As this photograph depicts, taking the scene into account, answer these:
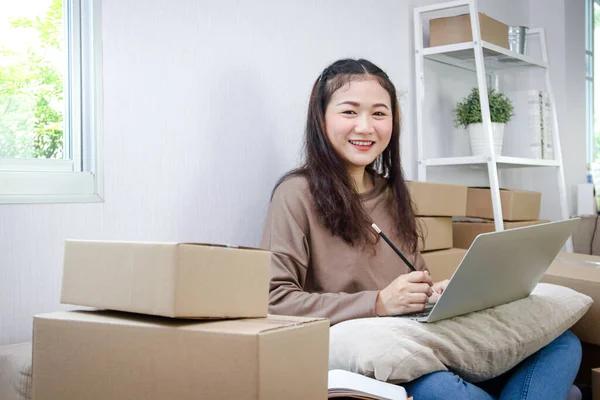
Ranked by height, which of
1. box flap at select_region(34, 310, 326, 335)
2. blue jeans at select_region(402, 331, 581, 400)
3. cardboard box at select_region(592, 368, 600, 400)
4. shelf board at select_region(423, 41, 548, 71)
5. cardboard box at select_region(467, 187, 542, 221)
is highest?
shelf board at select_region(423, 41, 548, 71)

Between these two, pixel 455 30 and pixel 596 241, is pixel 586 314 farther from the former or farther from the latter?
pixel 596 241

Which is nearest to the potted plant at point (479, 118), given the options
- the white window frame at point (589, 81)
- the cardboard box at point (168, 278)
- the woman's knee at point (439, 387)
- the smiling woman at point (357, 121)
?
the smiling woman at point (357, 121)

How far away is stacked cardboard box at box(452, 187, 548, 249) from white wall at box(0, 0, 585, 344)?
27.4 inches

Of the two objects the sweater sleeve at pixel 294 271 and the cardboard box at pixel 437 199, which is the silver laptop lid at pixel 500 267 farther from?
the cardboard box at pixel 437 199

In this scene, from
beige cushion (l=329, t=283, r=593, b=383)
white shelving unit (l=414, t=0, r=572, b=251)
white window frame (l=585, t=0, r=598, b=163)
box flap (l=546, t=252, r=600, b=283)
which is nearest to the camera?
beige cushion (l=329, t=283, r=593, b=383)

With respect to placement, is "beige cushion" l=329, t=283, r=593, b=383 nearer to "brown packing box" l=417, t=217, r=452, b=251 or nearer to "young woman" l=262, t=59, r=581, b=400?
"young woman" l=262, t=59, r=581, b=400

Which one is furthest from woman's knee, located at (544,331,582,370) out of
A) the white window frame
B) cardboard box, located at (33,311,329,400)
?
the white window frame

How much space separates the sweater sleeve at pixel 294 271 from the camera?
1.36 m

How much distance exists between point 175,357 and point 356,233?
72cm

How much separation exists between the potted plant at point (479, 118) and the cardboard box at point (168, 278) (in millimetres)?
1616

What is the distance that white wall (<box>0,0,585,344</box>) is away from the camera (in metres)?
1.31

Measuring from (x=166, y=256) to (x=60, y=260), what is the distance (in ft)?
1.84

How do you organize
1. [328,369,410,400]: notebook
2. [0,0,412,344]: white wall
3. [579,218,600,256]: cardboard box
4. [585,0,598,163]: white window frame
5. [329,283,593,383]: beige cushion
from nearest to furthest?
[328,369,410,400]: notebook → [329,283,593,383]: beige cushion → [0,0,412,344]: white wall → [579,218,600,256]: cardboard box → [585,0,598,163]: white window frame

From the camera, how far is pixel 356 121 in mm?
1601
